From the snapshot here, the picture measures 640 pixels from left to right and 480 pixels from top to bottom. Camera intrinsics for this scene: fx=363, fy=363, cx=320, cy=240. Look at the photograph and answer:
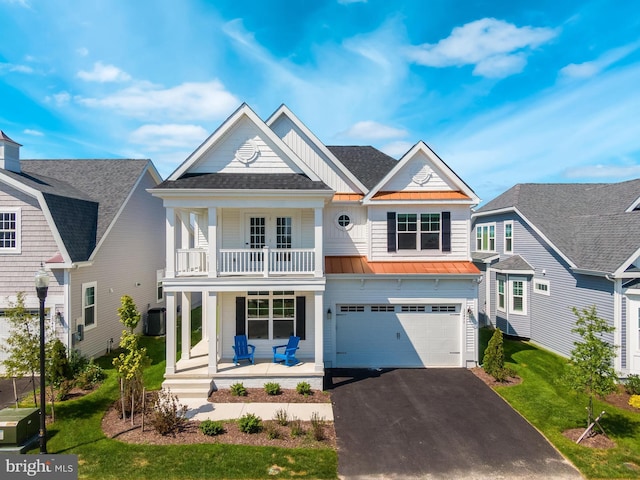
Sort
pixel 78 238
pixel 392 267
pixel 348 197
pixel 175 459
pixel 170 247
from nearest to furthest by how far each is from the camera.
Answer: pixel 175 459 → pixel 170 247 → pixel 78 238 → pixel 392 267 → pixel 348 197

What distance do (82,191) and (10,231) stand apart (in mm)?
4471

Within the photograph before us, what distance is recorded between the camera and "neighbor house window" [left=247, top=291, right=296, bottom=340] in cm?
1409

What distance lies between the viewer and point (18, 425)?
8.46 meters

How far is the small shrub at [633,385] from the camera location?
12062 millimetres

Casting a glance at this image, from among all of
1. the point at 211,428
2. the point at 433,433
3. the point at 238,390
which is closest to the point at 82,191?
the point at 238,390

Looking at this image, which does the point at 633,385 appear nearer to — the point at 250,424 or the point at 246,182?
the point at 250,424

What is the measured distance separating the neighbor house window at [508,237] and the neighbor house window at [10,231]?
22165 millimetres

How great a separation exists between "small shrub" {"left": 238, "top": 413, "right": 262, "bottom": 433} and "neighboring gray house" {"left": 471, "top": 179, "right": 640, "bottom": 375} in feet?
41.7

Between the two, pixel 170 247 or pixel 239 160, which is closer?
pixel 170 247

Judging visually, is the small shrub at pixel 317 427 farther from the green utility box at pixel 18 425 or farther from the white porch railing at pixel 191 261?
the green utility box at pixel 18 425

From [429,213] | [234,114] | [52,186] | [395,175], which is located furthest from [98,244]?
[429,213]

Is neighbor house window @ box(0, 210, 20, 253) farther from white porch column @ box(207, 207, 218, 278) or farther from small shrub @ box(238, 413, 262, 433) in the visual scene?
small shrub @ box(238, 413, 262, 433)

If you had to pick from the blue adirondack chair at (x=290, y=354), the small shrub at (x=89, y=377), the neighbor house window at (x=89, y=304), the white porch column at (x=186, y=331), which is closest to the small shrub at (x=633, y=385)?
the blue adirondack chair at (x=290, y=354)

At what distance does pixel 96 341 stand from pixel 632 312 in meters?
20.4
